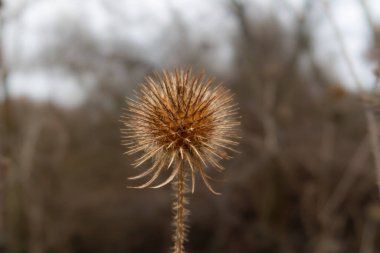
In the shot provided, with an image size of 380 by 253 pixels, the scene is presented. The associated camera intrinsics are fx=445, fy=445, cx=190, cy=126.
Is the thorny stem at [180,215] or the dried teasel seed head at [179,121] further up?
the dried teasel seed head at [179,121]

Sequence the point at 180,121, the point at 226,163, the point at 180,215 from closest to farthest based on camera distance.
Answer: the point at 180,215 < the point at 180,121 < the point at 226,163

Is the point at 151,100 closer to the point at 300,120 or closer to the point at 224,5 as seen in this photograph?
the point at 224,5

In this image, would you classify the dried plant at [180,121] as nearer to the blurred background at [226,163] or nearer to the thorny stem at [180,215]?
the thorny stem at [180,215]

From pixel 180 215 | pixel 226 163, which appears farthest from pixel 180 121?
pixel 226 163

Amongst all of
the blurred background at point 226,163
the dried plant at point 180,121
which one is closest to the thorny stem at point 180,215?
the dried plant at point 180,121

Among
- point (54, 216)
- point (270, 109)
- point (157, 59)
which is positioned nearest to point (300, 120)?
point (270, 109)

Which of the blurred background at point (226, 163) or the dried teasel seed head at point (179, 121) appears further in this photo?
the blurred background at point (226, 163)

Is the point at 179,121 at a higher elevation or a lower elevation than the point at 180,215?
higher

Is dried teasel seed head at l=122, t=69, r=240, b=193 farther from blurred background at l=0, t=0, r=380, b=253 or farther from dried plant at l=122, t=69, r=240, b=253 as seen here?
blurred background at l=0, t=0, r=380, b=253

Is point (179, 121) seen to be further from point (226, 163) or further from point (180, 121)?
point (226, 163)

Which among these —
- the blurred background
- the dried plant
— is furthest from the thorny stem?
the blurred background
